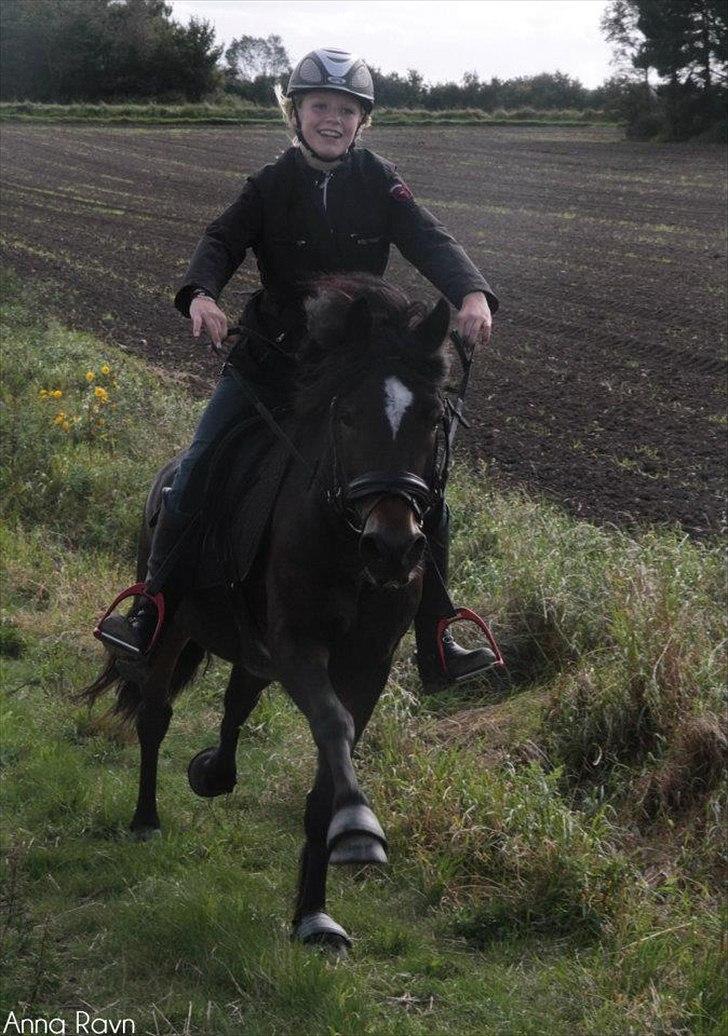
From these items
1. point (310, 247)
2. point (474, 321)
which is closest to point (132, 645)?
point (310, 247)

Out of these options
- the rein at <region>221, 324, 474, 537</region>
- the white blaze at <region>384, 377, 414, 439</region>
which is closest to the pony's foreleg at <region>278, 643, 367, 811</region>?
the rein at <region>221, 324, 474, 537</region>

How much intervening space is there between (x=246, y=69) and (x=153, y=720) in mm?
78600

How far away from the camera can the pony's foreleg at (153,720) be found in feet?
19.7

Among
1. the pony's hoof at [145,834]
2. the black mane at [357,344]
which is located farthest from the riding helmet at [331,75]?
the pony's hoof at [145,834]

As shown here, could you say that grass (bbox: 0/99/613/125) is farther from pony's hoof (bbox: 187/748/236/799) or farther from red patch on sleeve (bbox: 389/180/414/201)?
red patch on sleeve (bbox: 389/180/414/201)

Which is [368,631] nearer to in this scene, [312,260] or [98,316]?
[312,260]

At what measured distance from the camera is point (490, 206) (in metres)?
33.4

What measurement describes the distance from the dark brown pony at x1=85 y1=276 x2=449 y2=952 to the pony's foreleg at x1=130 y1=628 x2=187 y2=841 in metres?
1.08

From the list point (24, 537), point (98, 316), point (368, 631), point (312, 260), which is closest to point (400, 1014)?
point (368, 631)

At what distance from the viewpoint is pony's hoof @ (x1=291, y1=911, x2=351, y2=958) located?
473cm

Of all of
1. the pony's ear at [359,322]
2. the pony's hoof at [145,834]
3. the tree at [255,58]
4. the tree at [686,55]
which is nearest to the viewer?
the pony's ear at [359,322]

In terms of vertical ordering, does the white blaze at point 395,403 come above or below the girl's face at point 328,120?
below

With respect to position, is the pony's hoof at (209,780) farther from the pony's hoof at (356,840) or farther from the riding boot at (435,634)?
the pony's hoof at (356,840)

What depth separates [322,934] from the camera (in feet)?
15.6
